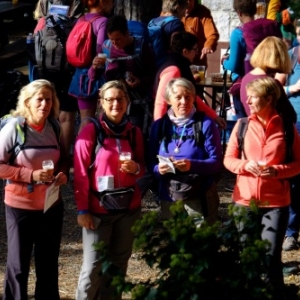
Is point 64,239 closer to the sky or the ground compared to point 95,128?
closer to the ground

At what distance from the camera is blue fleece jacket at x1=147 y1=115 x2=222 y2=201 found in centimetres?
650

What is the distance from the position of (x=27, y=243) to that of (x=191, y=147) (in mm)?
1306

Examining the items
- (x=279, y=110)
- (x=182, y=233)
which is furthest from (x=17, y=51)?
(x=182, y=233)

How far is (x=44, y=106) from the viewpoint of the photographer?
6168 mm

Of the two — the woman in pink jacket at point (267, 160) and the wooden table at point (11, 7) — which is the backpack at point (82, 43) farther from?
the wooden table at point (11, 7)

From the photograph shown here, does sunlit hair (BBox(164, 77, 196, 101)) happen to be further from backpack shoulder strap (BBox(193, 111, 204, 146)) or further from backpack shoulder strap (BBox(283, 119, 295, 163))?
backpack shoulder strap (BBox(283, 119, 295, 163))

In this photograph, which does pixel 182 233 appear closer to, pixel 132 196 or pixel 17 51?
pixel 132 196

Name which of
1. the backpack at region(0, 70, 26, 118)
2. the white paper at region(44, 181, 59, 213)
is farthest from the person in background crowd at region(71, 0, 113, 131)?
the white paper at region(44, 181, 59, 213)

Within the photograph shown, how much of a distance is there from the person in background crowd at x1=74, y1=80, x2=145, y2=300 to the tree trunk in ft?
15.7

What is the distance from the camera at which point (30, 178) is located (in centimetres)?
607

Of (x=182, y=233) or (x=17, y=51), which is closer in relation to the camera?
(x=182, y=233)

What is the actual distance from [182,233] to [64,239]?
433cm

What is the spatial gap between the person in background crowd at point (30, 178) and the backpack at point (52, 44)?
11.6ft

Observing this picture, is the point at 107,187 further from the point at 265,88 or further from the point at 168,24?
the point at 168,24
